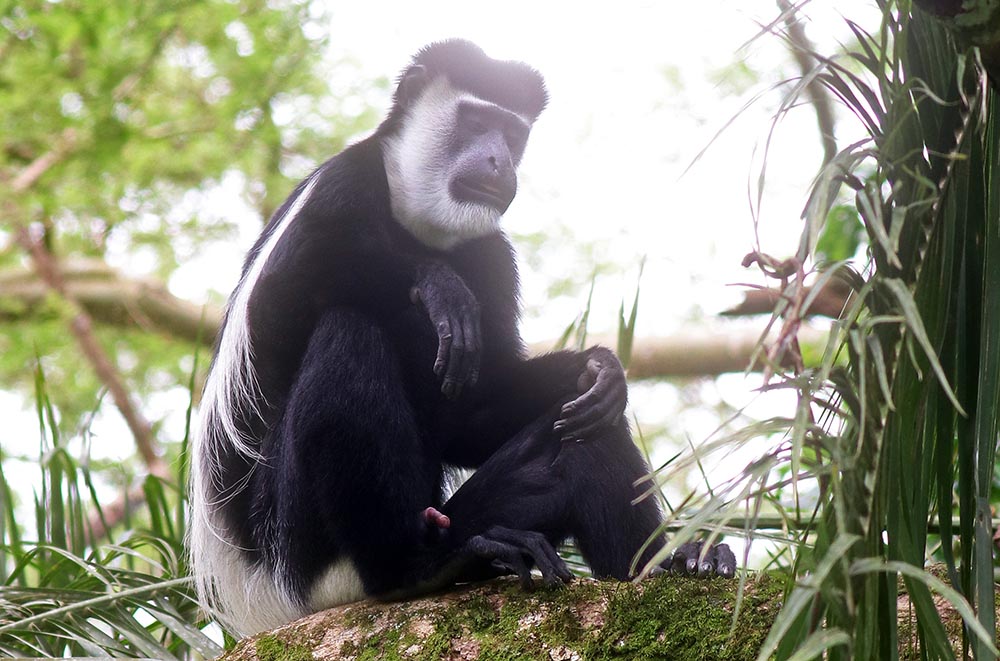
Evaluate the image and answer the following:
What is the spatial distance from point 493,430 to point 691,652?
2.59 ft

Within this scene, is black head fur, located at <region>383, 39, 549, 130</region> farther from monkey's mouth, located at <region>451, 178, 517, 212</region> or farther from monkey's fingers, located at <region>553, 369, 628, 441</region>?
monkey's fingers, located at <region>553, 369, 628, 441</region>

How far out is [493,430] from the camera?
2.19 m

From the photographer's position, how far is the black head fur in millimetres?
2668

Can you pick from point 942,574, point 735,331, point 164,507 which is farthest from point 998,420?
point 735,331

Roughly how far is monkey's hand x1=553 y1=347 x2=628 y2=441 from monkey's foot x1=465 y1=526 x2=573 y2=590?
0.22 m

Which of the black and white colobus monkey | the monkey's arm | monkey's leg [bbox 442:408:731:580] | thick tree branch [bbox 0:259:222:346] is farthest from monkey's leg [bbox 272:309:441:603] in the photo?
thick tree branch [bbox 0:259:222:346]

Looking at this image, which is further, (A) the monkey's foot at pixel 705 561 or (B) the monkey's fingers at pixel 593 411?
(B) the monkey's fingers at pixel 593 411

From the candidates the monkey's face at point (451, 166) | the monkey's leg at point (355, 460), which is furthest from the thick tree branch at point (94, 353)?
the monkey's leg at point (355, 460)

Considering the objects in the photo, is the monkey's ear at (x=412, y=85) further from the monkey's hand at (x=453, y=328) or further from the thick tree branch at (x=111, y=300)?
the thick tree branch at (x=111, y=300)

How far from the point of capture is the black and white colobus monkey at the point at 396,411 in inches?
73.7

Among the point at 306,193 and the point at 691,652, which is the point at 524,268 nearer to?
the point at 306,193

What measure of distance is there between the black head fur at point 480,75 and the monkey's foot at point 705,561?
4.31 ft

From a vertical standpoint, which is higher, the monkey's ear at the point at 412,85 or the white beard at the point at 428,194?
the monkey's ear at the point at 412,85

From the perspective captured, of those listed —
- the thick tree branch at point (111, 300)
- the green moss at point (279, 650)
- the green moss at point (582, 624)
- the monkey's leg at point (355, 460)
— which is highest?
the thick tree branch at point (111, 300)
